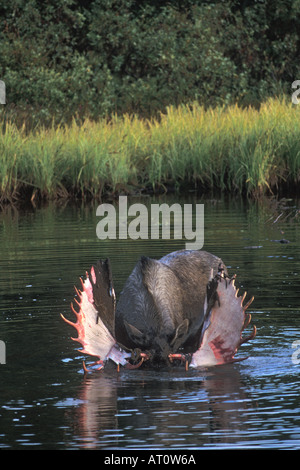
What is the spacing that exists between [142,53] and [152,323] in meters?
21.6

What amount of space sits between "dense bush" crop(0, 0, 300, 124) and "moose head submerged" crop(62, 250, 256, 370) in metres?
16.9

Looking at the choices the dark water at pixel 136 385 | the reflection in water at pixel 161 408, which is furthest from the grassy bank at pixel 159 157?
the reflection in water at pixel 161 408

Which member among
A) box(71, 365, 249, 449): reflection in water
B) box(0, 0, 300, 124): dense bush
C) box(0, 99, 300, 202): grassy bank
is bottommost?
box(71, 365, 249, 449): reflection in water

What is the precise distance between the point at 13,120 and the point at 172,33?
24.9ft

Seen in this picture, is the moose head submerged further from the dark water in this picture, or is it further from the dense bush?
the dense bush

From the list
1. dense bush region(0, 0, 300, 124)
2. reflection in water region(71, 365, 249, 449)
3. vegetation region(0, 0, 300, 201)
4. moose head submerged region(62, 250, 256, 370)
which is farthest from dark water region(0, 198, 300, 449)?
dense bush region(0, 0, 300, 124)

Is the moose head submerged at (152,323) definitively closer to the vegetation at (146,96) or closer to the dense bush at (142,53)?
the vegetation at (146,96)

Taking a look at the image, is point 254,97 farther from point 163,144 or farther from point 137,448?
→ point 137,448

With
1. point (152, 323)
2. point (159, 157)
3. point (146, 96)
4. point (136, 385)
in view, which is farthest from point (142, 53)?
point (136, 385)

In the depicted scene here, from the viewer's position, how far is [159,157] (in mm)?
18891

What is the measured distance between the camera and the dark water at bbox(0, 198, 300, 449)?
5504 millimetres

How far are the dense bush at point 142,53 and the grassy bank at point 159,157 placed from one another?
4.68 metres

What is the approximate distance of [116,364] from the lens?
6820 millimetres

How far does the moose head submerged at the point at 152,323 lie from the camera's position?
6598 mm
